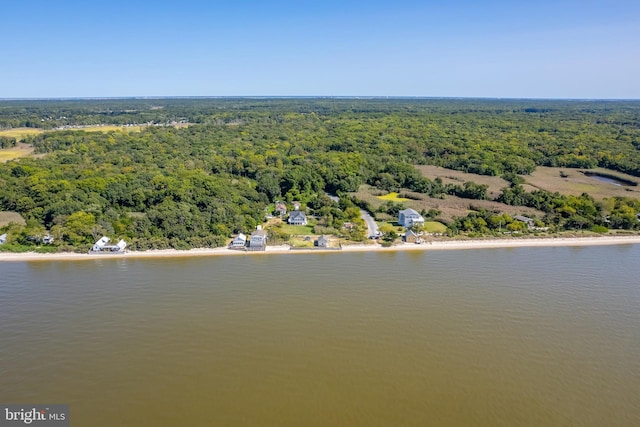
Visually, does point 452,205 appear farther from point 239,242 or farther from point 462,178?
point 239,242

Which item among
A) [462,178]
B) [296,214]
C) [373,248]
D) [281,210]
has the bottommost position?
[373,248]

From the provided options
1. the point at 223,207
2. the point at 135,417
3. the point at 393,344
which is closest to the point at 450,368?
the point at 393,344

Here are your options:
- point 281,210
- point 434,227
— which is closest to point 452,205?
point 434,227

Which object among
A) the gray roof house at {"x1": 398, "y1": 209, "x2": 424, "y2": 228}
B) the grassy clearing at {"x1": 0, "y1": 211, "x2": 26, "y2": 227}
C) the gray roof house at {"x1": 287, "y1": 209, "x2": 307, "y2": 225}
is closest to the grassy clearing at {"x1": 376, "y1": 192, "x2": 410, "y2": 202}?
the gray roof house at {"x1": 398, "y1": 209, "x2": 424, "y2": 228}

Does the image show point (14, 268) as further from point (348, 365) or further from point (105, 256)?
point (348, 365)

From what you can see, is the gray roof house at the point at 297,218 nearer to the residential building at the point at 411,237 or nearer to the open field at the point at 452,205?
the open field at the point at 452,205

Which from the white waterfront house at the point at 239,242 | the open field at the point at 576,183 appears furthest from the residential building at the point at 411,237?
the open field at the point at 576,183
